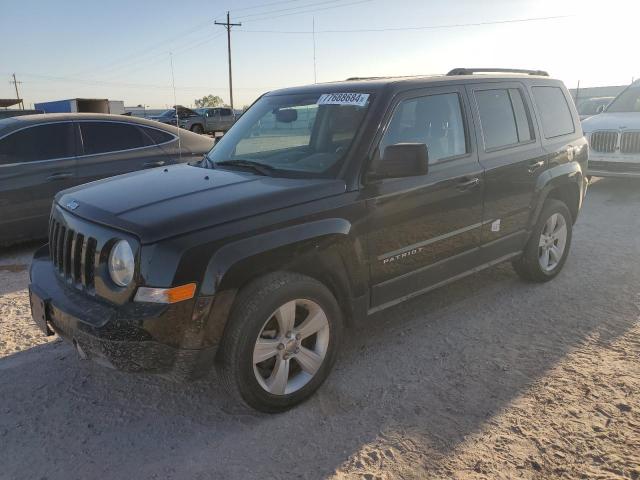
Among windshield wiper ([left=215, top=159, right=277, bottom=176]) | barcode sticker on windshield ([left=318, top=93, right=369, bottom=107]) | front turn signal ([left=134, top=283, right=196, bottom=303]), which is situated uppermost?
barcode sticker on windshield ([left=318, top=93, right=369, bottom=107])

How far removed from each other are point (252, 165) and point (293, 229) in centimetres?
91

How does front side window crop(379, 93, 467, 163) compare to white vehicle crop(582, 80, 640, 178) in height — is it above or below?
above

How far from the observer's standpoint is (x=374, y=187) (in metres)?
3.19

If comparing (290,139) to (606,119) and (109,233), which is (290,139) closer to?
(109,233)

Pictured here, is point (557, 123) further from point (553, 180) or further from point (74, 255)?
point (74, 255)

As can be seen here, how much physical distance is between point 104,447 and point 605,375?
2.98m

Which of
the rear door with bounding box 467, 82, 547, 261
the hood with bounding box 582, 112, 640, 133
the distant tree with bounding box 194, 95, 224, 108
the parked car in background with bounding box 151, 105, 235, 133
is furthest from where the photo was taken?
the distant tree with bounding box 194, 95, 224, 108

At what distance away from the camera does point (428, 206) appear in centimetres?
352

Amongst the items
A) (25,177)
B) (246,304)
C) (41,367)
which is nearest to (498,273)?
(246,304)

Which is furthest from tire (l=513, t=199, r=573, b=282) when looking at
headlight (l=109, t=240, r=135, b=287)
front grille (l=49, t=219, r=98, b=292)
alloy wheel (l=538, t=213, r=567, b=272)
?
front grille (l=49, t=219, r=98, b=292)

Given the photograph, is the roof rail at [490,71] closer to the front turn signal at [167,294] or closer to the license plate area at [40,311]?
the front turn signal at [167,294]

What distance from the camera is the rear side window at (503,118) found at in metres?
4.04

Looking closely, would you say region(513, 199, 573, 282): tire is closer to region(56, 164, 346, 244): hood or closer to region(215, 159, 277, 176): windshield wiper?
region(56, 164, 346, 244): hood

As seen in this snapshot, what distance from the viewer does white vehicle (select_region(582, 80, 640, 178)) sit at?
895cm
